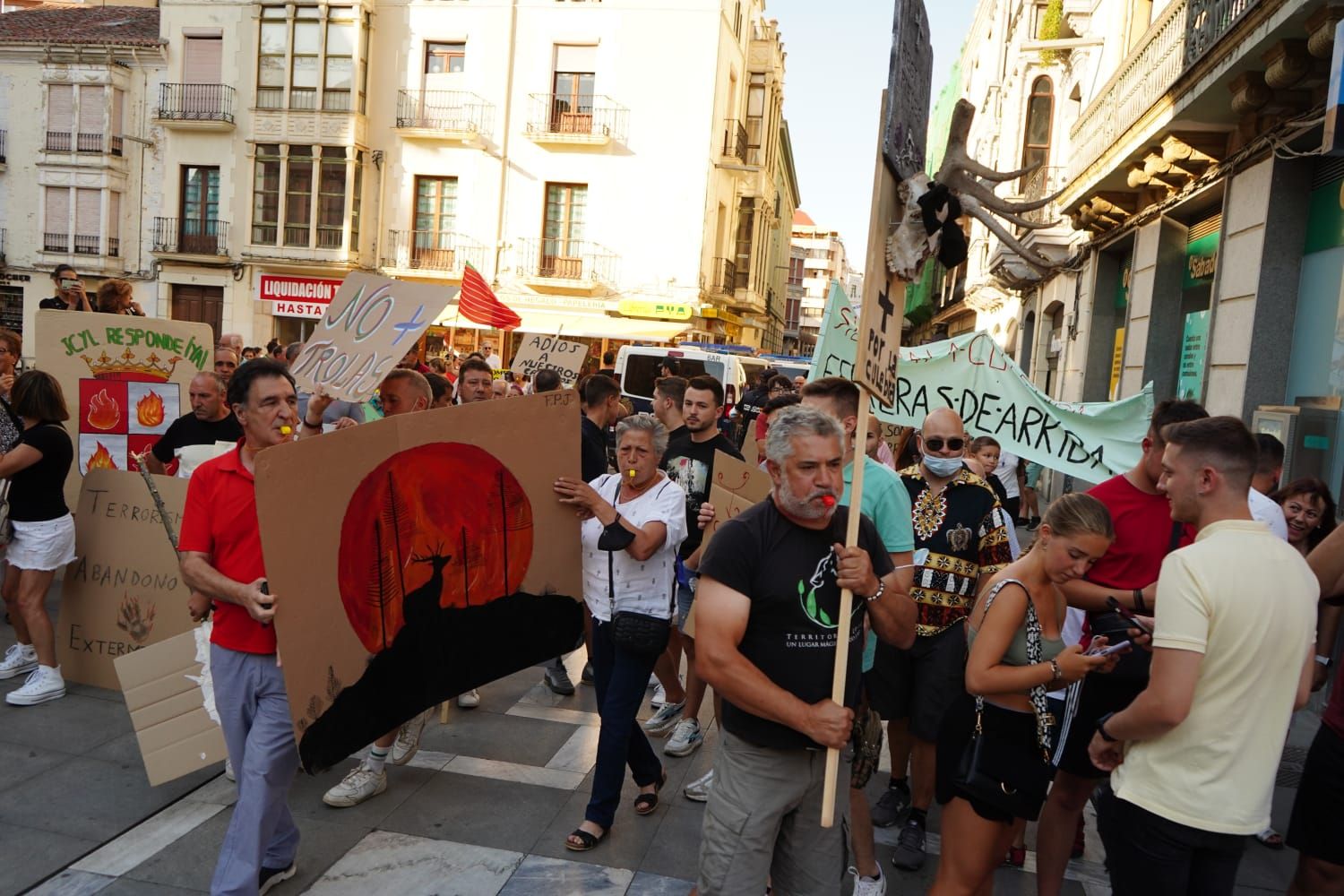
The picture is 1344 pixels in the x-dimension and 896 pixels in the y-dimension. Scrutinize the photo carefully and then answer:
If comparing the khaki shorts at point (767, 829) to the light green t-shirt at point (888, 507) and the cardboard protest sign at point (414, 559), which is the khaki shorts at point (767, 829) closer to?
the light green t-shirt at point (888, 507)

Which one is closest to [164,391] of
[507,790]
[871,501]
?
[507,790]

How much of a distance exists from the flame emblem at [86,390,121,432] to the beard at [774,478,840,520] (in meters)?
5.89

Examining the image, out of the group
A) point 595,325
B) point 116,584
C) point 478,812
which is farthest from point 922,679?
point 595,325

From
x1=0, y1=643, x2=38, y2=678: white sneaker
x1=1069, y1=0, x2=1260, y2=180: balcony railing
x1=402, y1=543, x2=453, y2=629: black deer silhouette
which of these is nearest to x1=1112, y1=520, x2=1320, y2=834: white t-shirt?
x1=402, y1=543, x2=453, y2=629: black deer silhouette

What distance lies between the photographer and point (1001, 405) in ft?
22.0

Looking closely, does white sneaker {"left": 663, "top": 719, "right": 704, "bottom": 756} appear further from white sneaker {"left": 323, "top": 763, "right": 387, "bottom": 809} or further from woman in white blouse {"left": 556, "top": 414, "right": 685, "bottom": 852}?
white sneaker {"left": 323, "top": 763, "right": 387, "bottom": 809}

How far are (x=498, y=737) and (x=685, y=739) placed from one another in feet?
3.35

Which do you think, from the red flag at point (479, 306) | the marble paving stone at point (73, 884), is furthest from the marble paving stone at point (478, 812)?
the red flag at point (479, 306)

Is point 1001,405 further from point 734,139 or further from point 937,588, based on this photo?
point 734,139

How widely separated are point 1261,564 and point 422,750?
13.1 feet

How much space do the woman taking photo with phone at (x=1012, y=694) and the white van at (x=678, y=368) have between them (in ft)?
45.3

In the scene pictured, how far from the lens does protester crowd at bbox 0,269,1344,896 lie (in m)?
2.69

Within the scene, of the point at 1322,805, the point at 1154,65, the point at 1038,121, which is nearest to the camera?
the point at 1322,805

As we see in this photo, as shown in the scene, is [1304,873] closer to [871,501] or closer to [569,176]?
[871,501]
